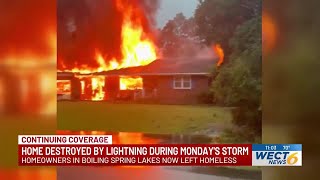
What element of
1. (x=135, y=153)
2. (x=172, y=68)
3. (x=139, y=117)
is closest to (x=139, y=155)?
(x=135, y=153)

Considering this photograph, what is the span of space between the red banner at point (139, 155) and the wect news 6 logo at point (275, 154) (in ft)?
0.12

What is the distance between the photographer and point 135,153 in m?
2.13

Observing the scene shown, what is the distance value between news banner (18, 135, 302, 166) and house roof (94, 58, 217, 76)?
0.36 m

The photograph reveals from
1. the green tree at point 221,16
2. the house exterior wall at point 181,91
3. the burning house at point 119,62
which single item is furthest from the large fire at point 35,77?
the green tree at point 221,16

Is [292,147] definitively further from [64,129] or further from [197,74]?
[64,129]

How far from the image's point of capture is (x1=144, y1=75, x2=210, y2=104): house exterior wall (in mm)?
2115

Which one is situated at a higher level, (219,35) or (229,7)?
(229,7)

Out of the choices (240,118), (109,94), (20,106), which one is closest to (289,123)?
(240,118)

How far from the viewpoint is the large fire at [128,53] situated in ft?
6.99

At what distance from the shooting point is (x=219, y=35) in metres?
2.11

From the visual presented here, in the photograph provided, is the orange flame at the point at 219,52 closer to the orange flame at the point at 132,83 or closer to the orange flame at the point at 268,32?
the orange flame at the point at 268,32

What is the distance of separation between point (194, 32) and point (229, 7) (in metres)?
0.22

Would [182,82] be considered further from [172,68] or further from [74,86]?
[74,86]

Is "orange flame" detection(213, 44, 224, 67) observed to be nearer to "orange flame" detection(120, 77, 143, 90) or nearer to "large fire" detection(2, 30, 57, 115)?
"orange flame" detection(120, 77, 143, 90)
